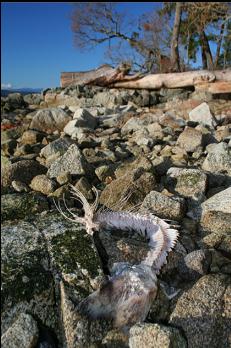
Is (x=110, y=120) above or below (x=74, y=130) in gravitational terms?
above

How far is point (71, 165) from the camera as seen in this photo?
493 cm

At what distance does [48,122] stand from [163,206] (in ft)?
16.9

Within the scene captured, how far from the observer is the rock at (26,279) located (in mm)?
2721

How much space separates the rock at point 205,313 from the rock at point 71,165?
2382 mm

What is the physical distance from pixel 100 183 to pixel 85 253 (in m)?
1.84

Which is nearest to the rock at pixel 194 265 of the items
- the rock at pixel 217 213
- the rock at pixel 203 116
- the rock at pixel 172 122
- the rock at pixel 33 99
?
the rock at pixel 217 213

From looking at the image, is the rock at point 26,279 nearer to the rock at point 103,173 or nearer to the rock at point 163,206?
the rock at point 163,206

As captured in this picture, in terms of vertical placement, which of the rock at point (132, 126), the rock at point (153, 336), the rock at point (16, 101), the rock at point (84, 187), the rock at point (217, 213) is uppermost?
the rock at point (16, 101)

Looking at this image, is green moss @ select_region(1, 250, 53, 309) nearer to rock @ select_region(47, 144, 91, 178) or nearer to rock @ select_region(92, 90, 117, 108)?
rock @ select_region(47, 144, 91, 178)

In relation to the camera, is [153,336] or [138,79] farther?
[138,79]

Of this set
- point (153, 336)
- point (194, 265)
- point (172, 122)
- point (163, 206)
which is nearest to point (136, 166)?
point (163, 206)

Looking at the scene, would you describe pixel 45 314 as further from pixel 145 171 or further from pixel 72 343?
pixel 145 171

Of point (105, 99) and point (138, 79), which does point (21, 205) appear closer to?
point (138, 79)

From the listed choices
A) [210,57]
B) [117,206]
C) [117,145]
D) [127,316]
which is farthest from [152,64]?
[127,316]
